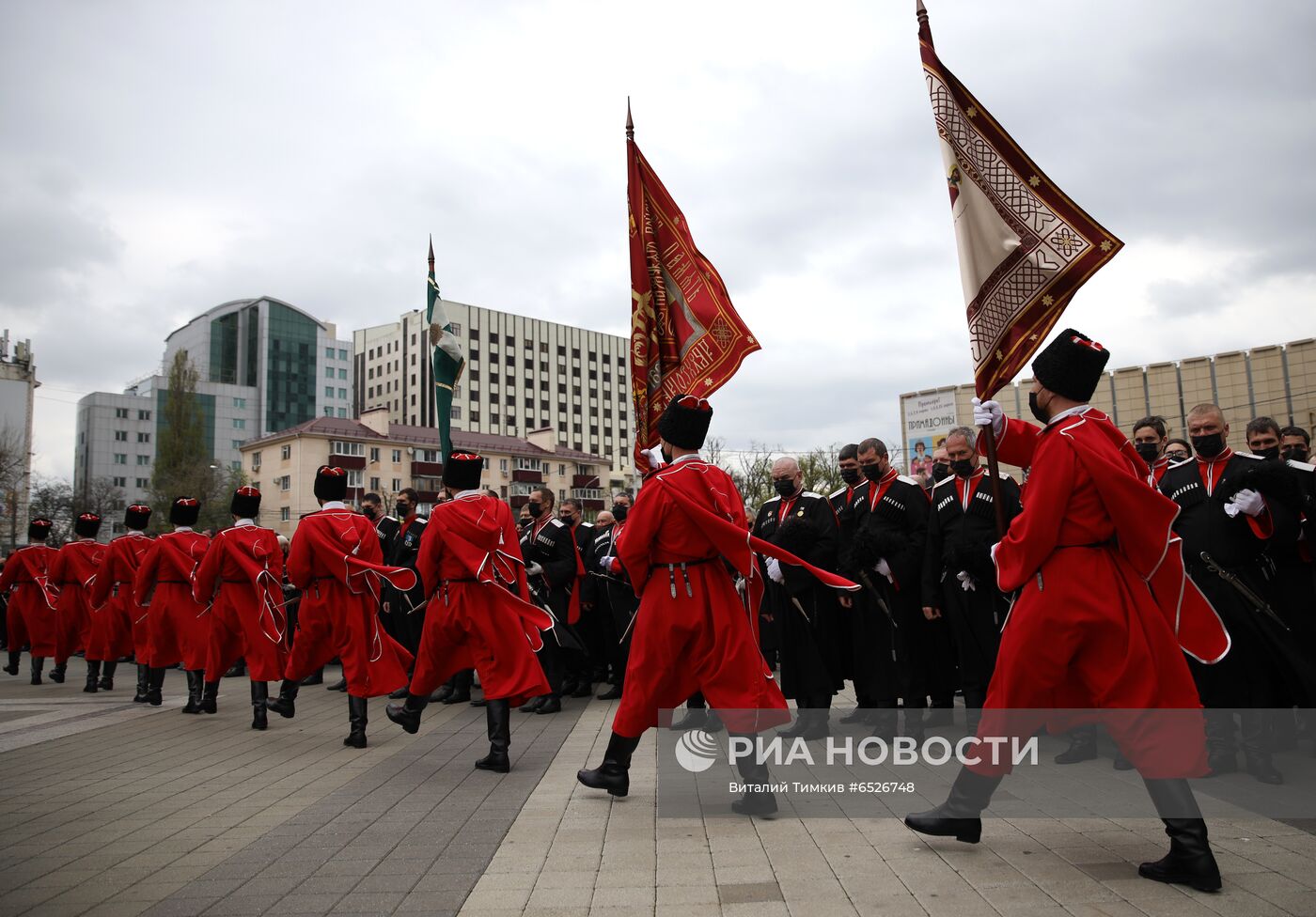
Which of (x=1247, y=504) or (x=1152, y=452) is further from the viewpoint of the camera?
(x=1152, y=452)

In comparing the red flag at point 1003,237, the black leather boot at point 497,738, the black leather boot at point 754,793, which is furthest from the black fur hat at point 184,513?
the red flag at point 1003,237

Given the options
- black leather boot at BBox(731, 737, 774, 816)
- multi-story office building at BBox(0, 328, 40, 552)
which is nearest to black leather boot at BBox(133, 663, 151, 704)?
black leather boot at BBox(731, 737, 774, 816)

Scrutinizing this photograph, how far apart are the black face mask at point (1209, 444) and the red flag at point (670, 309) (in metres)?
3.34

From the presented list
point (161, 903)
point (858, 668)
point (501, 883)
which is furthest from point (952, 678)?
point (161, 903)

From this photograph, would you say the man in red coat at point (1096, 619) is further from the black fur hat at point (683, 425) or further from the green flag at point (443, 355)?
the green flag at point (443, 355)

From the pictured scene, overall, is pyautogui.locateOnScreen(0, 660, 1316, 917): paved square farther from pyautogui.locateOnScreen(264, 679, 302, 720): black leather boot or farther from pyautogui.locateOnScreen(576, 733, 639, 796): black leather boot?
pyautogui.locateOnScreen(264, 679, 302, 720): black leather boot

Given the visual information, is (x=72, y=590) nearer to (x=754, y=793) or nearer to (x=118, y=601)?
(x=118, y=601)

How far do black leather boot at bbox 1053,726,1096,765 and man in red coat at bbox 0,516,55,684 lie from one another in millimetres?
13106

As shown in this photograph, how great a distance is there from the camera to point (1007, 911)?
3592 mm

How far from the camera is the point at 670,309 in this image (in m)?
8.48

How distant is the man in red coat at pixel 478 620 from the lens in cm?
682

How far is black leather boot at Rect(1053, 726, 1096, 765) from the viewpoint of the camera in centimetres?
655

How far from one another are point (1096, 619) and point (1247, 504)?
2.56 meters

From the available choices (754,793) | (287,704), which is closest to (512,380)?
(287,704)
